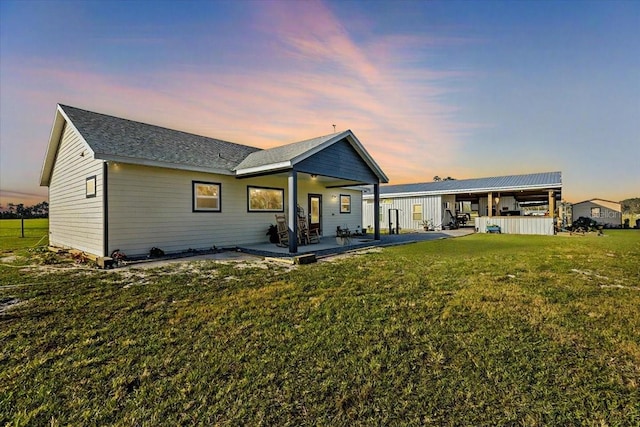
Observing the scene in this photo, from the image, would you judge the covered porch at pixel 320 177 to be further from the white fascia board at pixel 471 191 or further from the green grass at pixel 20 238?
the green grass at pixel 20 238

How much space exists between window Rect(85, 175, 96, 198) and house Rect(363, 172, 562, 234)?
42.5 feet

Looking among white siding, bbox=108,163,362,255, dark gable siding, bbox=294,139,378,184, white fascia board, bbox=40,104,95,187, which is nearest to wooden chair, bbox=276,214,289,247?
white siding, bbox=108,163,362,255

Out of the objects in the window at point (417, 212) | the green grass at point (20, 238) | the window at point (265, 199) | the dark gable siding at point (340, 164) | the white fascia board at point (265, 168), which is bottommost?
the green grass at point (20, 238)

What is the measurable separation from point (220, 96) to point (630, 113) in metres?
19.9

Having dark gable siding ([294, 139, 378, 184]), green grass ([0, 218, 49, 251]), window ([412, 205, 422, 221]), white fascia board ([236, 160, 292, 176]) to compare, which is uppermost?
dark gable siding ([294, 139, 378, 184])

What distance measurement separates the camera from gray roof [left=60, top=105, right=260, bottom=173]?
817cm

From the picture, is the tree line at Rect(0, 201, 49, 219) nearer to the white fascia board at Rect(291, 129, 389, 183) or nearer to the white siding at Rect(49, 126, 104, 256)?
the white siding at Rect(49, 126, 104, 256)

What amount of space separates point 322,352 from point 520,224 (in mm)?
19620

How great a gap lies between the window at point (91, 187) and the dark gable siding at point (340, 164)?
6024 millimetres

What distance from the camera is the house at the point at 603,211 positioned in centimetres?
2478

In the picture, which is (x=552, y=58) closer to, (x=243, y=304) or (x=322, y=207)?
(x=322, y=207)

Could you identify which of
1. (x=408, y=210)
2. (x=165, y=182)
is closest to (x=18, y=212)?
(x=165, y=182)

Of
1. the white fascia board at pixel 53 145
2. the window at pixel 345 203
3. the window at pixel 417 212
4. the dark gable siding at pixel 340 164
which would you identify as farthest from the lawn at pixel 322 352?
the window at pixel 417 212

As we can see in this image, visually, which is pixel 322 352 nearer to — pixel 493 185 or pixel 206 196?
pixel 206 196
